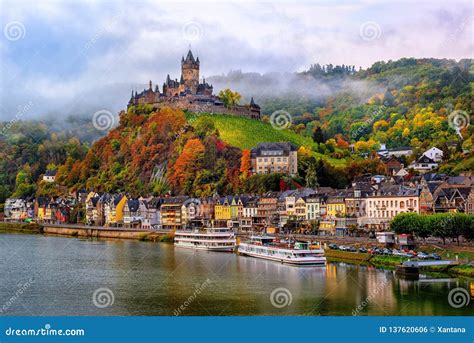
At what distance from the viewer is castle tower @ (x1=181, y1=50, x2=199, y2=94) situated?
255 feet

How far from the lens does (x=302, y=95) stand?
4006 inches

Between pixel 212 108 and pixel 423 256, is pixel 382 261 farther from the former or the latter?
pixel 212 108

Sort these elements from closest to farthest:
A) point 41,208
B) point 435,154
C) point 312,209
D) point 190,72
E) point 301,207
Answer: point 312,209 → point 301,207 → point 435,154 → point 41,208 → point 190,72

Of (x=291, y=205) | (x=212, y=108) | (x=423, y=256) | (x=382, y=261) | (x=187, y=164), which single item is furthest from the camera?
(x=212, y=108)

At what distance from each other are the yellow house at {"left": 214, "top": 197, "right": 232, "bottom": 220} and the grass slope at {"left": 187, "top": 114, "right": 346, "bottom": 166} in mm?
10629

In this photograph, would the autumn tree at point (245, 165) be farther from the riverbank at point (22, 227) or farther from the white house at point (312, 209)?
the riverbank at point (22, 227)

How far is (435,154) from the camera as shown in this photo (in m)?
55.6

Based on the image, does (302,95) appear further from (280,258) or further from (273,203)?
(280,258)

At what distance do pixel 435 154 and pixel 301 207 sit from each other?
14.4m

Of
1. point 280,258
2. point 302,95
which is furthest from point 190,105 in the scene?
point 280,258

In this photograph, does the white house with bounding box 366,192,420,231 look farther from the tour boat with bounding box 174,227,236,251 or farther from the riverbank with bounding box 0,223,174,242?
the riverbank with bounding box 0,223,174,242

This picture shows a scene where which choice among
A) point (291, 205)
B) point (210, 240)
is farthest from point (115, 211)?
point (210, 240)

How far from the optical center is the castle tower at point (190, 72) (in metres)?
77.6

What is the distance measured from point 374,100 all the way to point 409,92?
6.49 meters
